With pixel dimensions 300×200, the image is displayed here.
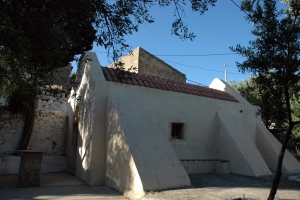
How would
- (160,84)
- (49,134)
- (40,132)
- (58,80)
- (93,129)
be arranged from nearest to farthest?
(93,129) < (160,84) < (40,132) < (49,134) < (58,80)

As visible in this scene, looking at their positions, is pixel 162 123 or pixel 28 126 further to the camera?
pixel 28 126

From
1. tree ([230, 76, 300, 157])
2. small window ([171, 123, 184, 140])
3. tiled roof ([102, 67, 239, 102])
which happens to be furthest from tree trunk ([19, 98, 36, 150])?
tree ([230, 76, 300, 157])

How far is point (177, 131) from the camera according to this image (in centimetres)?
963

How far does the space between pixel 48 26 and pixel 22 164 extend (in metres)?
3.97

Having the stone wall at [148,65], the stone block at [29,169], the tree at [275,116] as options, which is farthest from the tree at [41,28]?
the stone wall at [148,65]

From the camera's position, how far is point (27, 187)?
692cm

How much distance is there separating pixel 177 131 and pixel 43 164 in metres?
5.18

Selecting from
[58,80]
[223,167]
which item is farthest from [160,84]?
[58,80]

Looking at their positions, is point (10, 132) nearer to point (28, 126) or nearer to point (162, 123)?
point (28, 126)

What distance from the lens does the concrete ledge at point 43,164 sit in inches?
352

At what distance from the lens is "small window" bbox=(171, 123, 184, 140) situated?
31.1 ft

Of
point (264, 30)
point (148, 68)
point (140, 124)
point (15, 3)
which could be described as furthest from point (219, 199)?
point (148, 68)

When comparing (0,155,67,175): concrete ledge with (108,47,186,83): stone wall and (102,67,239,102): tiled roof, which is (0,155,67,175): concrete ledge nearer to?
(102,67,239,102): tiled roof

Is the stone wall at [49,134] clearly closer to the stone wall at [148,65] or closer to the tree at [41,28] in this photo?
the tree at [41,28]
